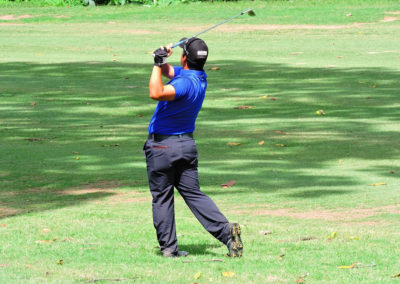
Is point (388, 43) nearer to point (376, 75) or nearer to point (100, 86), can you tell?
point (376, 75)

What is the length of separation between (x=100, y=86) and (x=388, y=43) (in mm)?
13819

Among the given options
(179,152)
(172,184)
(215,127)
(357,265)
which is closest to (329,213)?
(357,265)

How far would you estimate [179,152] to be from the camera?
7488 millimetres

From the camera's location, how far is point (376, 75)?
23.7 metres

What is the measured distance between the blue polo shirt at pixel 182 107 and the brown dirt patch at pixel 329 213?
2640 millimetres

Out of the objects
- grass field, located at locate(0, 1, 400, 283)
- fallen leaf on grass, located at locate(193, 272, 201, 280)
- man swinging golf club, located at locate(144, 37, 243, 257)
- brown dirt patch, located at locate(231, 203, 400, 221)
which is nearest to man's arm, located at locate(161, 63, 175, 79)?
man swinging golf club, located at locate(144, 37, 243, 257)

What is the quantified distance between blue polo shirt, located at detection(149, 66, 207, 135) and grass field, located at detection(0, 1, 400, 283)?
1.08 m

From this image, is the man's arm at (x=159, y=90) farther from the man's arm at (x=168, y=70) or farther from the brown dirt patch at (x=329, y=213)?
the brown dirt patch at (x=329, y=213)

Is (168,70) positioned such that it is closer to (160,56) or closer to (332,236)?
(160,56)

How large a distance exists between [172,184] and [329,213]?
9.31ft

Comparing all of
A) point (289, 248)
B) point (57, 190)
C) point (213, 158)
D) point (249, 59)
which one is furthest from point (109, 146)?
point (249, 59)

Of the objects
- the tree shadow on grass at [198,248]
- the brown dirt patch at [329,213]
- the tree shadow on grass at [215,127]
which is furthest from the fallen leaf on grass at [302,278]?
the tree shadow on grass at [215,127]

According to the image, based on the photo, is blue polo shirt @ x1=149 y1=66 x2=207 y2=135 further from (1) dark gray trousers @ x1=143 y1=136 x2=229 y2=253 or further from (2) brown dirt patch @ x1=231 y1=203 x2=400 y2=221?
(2) brown dirt patch @ x1=231 y1=203 x2=400 y2=221

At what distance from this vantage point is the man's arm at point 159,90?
7.16m
